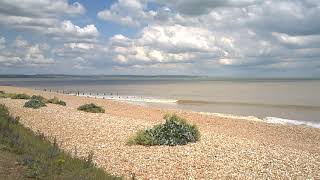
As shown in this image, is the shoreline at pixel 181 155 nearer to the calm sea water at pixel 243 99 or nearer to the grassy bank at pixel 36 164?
the grassy bank at pixel 36 164

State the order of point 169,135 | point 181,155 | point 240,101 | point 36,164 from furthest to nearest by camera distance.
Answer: point 240,101 → point 169,135 → point 181,155 → point 36,164

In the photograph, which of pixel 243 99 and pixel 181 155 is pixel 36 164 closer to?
pixel 181 155

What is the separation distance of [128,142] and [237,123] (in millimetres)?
11900

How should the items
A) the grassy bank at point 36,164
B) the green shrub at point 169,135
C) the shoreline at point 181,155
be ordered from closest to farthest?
1. the grassy bank at point 36,164
2. the shoreline at point 181,155
3. the green shrub at point 169,135

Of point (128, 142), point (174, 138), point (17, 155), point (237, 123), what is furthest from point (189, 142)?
point (237, 123)

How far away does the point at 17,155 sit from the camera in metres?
9.43

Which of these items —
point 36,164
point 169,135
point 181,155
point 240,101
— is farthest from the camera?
point 240,101

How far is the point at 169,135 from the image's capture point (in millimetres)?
13742

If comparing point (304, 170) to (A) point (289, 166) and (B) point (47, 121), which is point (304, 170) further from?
(B) point (47, 121)

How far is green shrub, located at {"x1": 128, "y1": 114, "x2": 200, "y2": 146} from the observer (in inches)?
533

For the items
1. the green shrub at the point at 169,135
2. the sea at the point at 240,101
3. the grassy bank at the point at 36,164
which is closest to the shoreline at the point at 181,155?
the green shrub at the point at 169,135

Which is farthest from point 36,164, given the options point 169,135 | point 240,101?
point 240,101

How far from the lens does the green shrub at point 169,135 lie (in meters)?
13.5

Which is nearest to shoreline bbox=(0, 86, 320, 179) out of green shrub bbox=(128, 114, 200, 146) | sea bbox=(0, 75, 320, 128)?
green shrub bbox=(128, 114, 200, 146)
